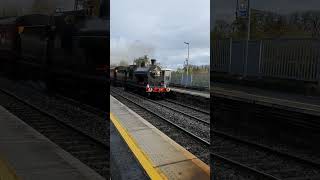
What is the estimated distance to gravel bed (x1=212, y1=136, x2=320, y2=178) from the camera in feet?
7.07

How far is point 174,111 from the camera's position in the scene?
2.78 m

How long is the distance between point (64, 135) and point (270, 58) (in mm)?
2299

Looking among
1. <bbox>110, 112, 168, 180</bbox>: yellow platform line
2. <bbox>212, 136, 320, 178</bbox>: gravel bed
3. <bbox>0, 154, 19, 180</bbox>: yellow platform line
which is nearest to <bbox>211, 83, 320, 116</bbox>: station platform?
<bbox>212, 136, 320, 178</bbox>: gravel bed

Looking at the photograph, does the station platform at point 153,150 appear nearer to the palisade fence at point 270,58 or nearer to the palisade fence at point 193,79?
the palisade fence at point 193,79

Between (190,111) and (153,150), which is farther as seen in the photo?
(153,150)

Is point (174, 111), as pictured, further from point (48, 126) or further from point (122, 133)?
point (48, 126)

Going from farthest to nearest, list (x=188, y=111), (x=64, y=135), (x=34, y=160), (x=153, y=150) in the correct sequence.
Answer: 1. (x=34, y=160)
2. (x=64, y=135)
3. (x=153, y=150)
4. (x=188, y=111)

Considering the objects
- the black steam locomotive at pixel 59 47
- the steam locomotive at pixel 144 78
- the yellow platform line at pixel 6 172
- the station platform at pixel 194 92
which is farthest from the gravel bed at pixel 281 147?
the yellow platform line at pixel 6 172

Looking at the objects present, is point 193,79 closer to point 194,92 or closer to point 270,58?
point 194,92

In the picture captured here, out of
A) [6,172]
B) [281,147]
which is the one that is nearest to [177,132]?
[281,147]

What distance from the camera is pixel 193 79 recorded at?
8.26 feet

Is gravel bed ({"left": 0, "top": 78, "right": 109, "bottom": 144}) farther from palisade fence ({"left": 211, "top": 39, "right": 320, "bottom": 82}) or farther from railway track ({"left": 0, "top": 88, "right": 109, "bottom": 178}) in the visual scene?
palisade fence ({"left": 211, "top": 39, "right": 320, "bottom": 82})

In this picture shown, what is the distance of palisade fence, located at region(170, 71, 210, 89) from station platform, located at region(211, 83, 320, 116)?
0.07m

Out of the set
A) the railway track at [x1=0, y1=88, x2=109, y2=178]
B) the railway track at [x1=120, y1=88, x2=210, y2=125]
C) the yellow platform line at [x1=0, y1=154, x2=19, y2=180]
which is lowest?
the yellow platform line at [x1=0, y1=154, x2=19, y2=180]
